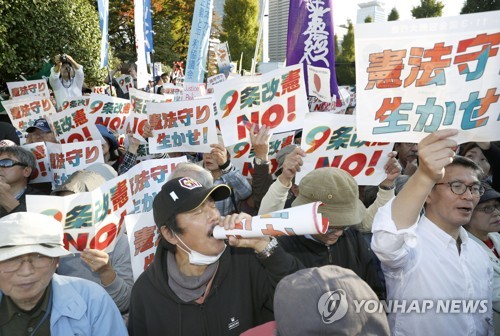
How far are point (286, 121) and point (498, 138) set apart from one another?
2244mm

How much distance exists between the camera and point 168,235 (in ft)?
7.43

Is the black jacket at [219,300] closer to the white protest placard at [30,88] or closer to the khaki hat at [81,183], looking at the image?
the khaki hat at [81,183]

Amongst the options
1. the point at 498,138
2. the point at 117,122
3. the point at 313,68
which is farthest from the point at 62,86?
the point at 498,138

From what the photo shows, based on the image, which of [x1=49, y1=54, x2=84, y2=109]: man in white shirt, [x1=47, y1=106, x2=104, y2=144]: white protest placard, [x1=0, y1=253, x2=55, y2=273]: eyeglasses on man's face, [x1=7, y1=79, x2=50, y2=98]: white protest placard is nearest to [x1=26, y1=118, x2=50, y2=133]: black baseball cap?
[x1=47, y1=106, x2=104, y2=144]: white protest placard

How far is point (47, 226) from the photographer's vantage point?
214 cm

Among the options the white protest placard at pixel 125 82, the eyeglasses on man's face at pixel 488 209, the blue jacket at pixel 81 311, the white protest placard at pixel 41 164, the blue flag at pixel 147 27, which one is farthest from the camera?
the white protest placard at pixel 125 82

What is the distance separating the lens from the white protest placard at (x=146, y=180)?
11.4 ft

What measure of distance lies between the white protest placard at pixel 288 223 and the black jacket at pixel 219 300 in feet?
0.85

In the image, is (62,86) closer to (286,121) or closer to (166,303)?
(286,121)

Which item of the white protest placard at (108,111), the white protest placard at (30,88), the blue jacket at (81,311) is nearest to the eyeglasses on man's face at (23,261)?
the blue jacket at (81,311)

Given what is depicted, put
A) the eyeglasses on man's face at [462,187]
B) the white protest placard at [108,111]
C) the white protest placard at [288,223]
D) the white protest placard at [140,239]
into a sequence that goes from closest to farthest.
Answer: the white protest placard at [288,223] → the eyeglasses on man's face at [462,187] → the white protest placard at [140,239] → the white protest placard at [108,111]

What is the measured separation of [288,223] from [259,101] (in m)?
2.54

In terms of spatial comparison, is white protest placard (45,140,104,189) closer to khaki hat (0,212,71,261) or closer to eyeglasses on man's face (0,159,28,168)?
eyeglasses on man's face (0,159,28,168)

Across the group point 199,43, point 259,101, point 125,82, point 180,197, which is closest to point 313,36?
point 259,101
